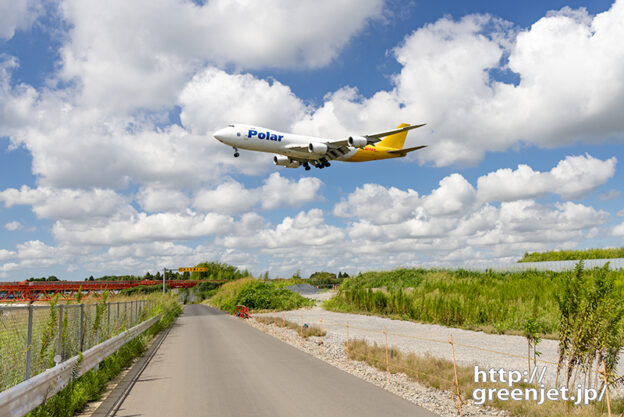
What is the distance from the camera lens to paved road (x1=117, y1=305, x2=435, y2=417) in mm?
7984

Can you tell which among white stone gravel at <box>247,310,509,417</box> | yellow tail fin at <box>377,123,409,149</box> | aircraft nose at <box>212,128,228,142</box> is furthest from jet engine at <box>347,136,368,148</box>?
yellow tail fin at <box>377,123,409,149</box>

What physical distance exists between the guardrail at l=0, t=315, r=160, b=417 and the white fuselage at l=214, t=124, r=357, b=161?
19.2m

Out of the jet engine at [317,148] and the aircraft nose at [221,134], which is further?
the jet engine at [317,148]

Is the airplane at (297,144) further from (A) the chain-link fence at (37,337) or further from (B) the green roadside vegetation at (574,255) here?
(B) the green roadside vegetation at (574,255)

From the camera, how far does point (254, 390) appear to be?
9.63m

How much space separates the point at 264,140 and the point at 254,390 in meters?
22.4

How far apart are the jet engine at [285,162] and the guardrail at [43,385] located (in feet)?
77.0

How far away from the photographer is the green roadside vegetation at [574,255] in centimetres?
5153

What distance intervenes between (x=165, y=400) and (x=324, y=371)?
445cm

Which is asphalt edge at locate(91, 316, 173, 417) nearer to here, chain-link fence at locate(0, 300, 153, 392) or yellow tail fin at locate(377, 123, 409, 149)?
chain-link fence at locate(0, 300, 153, 392)

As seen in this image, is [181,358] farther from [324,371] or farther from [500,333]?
[500,333]

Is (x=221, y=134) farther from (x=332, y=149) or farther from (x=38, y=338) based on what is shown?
(x=38, y=338)

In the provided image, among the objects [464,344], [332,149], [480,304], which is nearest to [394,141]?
[332,149]

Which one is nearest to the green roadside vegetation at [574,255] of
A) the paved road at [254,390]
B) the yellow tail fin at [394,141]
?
the yellow tail fin at [394,141]
